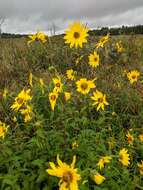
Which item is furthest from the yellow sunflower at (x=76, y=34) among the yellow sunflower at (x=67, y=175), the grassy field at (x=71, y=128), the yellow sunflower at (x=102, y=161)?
the yellow sunflower at (x=67, y=175)

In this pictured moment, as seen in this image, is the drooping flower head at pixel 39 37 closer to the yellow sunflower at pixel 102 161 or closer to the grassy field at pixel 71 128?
the grassy field at pixel 71 128

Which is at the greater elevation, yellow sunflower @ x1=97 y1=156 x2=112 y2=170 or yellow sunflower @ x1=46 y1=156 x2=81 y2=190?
yellow sunflower @ x1=46 y1=156 x2=81 y2=190

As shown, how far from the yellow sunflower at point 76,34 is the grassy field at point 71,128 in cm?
37

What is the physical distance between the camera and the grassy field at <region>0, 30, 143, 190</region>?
3.07 meters

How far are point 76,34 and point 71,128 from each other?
30.0 inches

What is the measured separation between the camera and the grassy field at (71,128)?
307cm

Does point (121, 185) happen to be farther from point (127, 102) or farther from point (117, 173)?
point (127, 102)

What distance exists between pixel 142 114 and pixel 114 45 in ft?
10.8

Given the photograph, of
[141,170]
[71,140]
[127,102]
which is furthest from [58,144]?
[127,102]

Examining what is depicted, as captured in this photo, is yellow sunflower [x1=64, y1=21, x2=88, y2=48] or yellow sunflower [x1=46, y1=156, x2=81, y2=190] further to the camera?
yellow sunflower [x1=64, y1=21, x2=88, y2=48]

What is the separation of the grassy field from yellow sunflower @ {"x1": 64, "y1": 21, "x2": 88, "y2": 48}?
14.5 inches

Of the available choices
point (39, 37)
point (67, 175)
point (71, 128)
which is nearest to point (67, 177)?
point (67, 175)

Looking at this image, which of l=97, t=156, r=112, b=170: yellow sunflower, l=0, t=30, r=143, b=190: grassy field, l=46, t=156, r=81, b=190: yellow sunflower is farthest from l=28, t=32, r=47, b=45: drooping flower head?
l=46, t=156, r=81, b=190: yellow sunflower

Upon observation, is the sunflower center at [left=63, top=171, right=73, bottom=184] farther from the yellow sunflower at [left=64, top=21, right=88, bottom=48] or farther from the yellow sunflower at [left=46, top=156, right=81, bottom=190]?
the yellow sunflower at [left=64, top=21, right=88, bottom=48]
